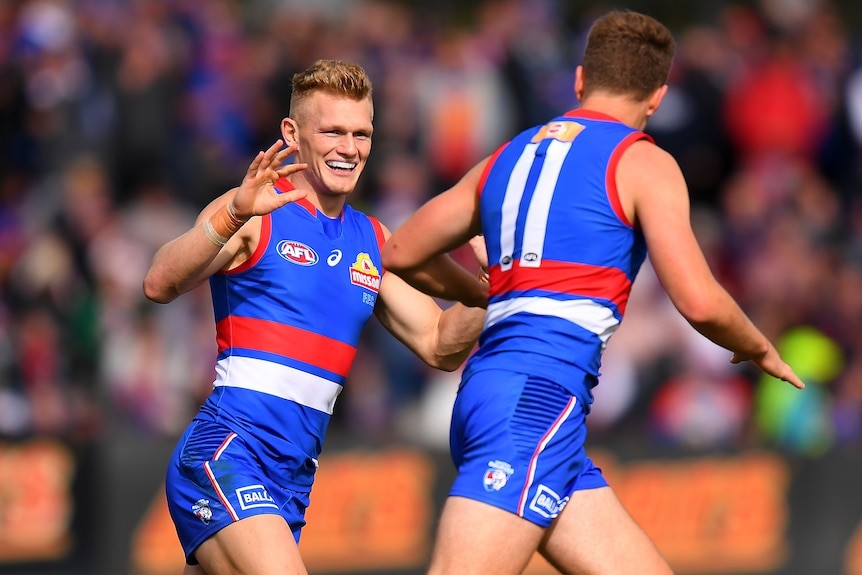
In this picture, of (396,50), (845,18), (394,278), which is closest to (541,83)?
(396,50)

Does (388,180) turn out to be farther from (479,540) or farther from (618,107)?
(479,540)

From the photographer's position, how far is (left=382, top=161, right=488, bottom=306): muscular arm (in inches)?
226

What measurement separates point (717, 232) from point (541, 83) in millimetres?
2223

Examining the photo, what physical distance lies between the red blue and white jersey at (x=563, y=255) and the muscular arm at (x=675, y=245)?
8 centimetres

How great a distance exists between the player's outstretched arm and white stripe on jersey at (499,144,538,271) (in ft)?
2.51

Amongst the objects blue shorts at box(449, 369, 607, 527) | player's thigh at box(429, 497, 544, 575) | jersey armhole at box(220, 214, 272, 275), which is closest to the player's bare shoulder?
blue shorts at box(449, 369, 607, 527)

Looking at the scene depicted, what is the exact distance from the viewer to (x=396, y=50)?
1421 centimetres

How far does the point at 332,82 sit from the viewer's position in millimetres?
5949

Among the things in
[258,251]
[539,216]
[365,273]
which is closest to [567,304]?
[539,216]

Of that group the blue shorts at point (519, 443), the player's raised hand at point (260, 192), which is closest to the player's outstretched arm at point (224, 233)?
the player's raised hand at point (260, 192)

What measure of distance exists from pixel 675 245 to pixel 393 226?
7280 millimetres

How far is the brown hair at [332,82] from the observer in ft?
19.5

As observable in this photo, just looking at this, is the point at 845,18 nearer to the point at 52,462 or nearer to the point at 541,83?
the point at 541,83

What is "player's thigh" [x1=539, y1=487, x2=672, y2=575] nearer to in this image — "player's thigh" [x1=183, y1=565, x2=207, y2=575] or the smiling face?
"player's thigh" [x1=183, y1=565, x2=207, y2=575]
